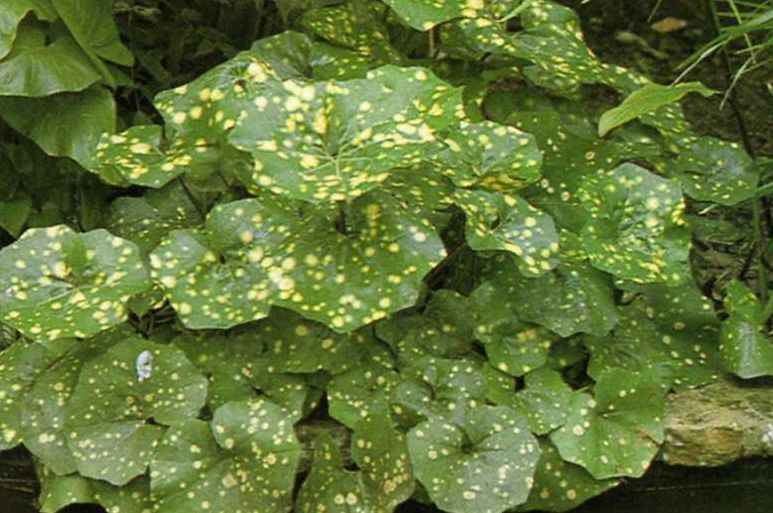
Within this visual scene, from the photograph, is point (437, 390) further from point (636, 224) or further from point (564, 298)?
point (636, 224)

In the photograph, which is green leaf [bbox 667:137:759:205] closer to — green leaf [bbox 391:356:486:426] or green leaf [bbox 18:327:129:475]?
green leaf [bbox 391:356:486:426]

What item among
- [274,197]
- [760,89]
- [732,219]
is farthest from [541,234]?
[760,89]

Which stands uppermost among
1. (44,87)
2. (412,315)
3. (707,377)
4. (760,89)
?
(44,87)

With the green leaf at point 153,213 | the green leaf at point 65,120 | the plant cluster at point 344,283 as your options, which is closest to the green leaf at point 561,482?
the plant cluster at point 344,283

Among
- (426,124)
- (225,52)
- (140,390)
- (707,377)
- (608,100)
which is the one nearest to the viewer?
(426,124)

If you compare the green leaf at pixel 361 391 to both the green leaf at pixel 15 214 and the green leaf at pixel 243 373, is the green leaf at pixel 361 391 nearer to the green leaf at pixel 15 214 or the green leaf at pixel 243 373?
the green leaf at pixel 243 373

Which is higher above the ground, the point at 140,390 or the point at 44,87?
the point at 44,87

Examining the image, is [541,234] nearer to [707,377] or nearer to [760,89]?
[707,377]
